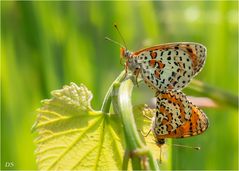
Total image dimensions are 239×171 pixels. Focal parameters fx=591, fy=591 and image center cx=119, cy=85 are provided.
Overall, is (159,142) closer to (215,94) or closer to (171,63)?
(171,63)

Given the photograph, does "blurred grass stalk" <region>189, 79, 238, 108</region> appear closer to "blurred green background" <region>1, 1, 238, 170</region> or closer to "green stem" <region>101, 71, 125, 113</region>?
"blurred green background" <region>1, 1, 238, 170</region>

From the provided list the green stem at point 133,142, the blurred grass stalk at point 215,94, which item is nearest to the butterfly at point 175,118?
the green stem at point 133,142

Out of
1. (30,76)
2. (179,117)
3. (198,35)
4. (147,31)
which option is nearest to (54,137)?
(179,117)

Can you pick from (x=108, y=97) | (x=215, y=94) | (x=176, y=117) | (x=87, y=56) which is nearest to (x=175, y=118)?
(x=176, y=117)

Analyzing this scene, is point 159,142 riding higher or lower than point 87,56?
lower

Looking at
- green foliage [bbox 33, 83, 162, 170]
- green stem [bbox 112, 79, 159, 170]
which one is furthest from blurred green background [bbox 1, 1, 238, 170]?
green stem [bbox 112, 79, 159, 170]

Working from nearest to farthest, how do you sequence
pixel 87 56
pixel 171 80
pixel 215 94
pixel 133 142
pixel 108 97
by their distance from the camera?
pixel 133 142 → pixel 108 97 → pixel 171 80 → pixel 215 94 → pixel 87 56

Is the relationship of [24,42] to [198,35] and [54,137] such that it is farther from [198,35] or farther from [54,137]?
[54,137]
